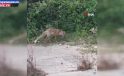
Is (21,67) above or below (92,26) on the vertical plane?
below

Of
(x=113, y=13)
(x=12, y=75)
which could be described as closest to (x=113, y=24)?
(x=113, y=13)

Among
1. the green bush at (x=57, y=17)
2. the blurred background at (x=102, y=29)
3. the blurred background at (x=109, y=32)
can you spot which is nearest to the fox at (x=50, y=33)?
the green bush at (x=57, y=17)

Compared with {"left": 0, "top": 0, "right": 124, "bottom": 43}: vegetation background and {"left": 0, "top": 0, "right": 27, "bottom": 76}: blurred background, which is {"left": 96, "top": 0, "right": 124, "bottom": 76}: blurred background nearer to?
{"left": 0, "top": 0, "right": 124, "bottom": 43}: vegetation background

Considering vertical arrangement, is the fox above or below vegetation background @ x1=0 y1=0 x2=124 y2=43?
below

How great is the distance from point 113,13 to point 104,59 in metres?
0.95

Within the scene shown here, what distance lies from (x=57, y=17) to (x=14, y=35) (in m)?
0.94

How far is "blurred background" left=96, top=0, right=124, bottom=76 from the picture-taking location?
371 inches

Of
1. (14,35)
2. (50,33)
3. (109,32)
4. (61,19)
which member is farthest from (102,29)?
(14,35)

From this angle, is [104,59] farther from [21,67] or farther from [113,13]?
[21,67]

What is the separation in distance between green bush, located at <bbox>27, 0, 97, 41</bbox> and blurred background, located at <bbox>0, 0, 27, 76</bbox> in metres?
0.14

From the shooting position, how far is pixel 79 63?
9.50 meters

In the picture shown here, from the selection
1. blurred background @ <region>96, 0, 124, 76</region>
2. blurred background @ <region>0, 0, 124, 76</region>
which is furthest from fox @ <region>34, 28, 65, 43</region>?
blurred background @ <region>96, 0, 124, 76</region>

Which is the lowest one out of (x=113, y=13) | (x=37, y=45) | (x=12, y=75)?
(x=12, y=75)

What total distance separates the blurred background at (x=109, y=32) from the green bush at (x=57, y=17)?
217 millimetres
